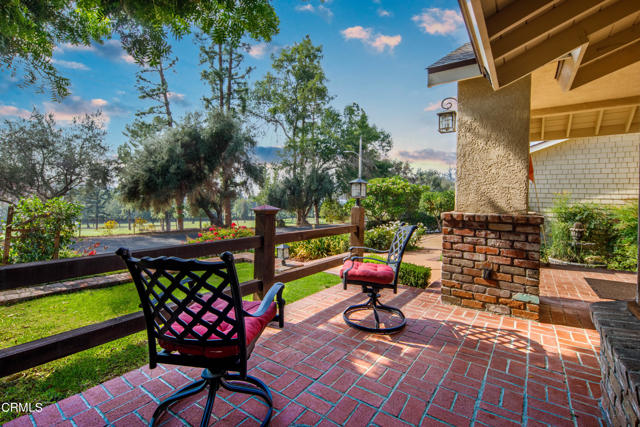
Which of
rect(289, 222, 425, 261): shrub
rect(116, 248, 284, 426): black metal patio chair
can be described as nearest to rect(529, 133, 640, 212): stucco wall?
rect(289, 222, 425, 261): shrub

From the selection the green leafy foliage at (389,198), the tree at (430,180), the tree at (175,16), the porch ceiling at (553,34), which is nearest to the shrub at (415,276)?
the porch ceiling at (553,34)

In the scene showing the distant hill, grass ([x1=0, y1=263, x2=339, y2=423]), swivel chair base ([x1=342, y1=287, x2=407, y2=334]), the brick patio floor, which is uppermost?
the distant hill

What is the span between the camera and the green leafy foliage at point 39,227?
4730 millimetres

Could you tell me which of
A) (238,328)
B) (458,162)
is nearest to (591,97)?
(458,162)

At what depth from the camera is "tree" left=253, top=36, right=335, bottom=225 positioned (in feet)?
75.0

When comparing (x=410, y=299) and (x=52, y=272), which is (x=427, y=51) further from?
(x=52, y=272)

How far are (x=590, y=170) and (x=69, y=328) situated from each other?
9843 millimetres

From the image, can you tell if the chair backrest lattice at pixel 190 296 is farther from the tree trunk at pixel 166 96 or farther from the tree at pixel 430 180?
the tree at pixel 430 180

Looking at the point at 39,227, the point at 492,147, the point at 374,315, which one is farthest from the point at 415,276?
the point at 39,227

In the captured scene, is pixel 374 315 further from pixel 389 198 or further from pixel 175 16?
pixel 389 198

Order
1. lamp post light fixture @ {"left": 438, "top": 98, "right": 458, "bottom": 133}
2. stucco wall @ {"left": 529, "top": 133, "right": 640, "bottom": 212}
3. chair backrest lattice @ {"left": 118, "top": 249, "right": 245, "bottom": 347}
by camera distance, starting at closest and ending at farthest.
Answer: chair backrest lattice @ {"left": 118, "top": 249, "right": 245, "bottom": 347}
lamp post light fixture @ {"left": 438, "top": 98, "right": 458, "bottom": 133}
stucco wall @ {"left": 529, "top": 133, "right": 640, "bottom": 212}

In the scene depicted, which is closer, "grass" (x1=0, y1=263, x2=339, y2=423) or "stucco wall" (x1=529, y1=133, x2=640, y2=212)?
"grass" (x1=0, y1=263, x2=339, y2=423)

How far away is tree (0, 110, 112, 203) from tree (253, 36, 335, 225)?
1095 cm

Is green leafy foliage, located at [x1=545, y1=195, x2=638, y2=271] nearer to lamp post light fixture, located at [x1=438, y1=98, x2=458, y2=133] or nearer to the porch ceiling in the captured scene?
lamp post light fixture, located at [x1=438, y1=98, x2=458, y2=133]
